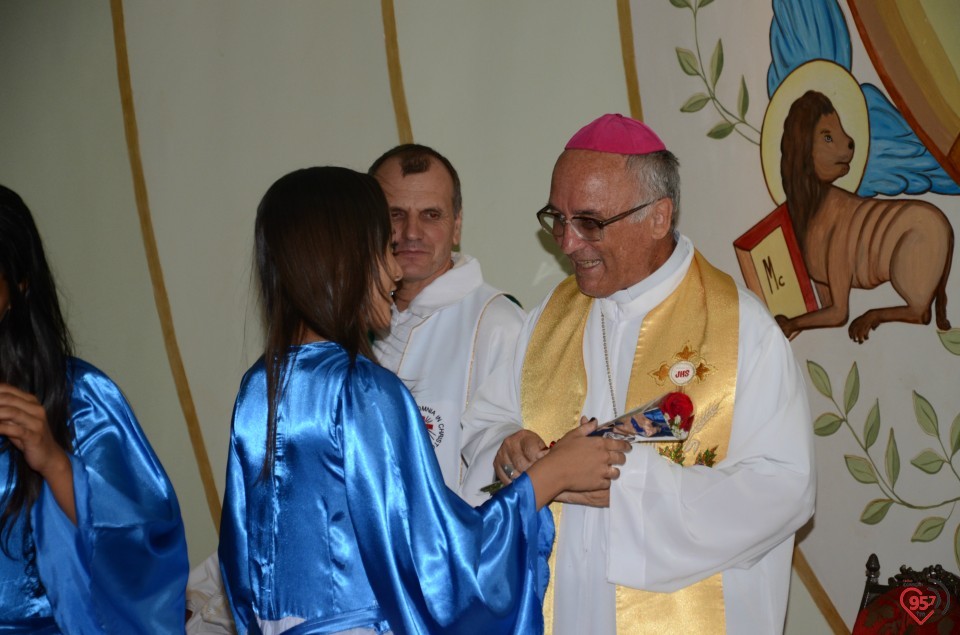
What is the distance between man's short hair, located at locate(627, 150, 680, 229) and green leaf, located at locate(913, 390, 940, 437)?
1.25m

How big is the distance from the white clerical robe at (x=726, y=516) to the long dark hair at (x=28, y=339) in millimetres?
1469

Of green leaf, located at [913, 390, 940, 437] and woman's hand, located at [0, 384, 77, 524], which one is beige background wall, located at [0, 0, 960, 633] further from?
woman's hand, located at [0, 384, 77, 524]

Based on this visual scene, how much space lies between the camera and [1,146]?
6793 millimetres

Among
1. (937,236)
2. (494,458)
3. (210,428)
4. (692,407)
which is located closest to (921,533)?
(937,236)

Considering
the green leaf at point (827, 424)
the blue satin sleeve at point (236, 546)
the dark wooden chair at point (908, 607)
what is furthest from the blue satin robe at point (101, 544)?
the green leaf at point (827, 424)

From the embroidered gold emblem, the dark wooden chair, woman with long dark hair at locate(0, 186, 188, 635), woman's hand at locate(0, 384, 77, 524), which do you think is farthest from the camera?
the dark wooden chair

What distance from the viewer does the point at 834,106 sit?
423cm

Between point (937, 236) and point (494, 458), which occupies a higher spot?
point (937, 236)

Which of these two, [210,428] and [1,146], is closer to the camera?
[210,428]

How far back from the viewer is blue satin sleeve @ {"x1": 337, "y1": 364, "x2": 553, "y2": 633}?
252cm

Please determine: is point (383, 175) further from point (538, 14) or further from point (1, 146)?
point (1, 146)

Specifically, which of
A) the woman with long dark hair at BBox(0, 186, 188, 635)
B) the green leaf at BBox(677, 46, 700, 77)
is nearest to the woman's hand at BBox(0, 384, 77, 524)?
the woman with long dark hair at BBox(0, 186, 188, 635)

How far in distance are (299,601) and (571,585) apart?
104 centimetres

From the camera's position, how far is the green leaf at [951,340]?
3.96 m
